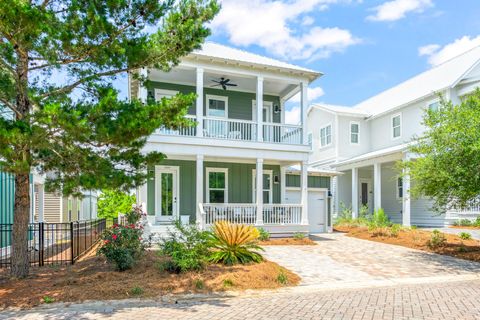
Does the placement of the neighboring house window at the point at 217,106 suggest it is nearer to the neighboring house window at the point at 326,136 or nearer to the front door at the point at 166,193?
the front door at the point at 166,193

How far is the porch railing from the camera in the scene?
1402 cm

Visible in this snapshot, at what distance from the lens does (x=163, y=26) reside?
317 inches

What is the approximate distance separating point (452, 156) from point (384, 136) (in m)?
14.1

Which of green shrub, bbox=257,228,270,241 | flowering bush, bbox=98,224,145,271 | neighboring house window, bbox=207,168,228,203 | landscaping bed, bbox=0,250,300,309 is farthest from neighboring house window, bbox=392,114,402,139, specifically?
flowering bush, bbox=98,224,145,271

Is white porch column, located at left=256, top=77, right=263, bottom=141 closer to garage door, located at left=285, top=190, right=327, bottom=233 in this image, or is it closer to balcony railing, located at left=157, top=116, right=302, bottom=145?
balcony railing, located at left=157, top=116, right=302, bottom=145

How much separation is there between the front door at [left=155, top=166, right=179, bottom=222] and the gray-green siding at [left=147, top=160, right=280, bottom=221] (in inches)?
7.3

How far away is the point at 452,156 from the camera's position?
404 inches

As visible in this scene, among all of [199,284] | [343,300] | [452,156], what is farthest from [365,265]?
[199,284]

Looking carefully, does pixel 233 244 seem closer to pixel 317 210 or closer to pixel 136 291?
pixel 136 291

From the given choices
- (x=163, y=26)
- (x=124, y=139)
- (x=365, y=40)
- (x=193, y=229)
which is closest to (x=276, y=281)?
(x=193, y=229)

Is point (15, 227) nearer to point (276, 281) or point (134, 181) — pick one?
point (134, 181)

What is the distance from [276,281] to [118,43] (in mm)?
5884

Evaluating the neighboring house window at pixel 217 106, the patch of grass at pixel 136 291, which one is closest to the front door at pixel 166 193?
the neighboring house window at pixel 217 106

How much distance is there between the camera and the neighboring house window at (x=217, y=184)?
16672mm
